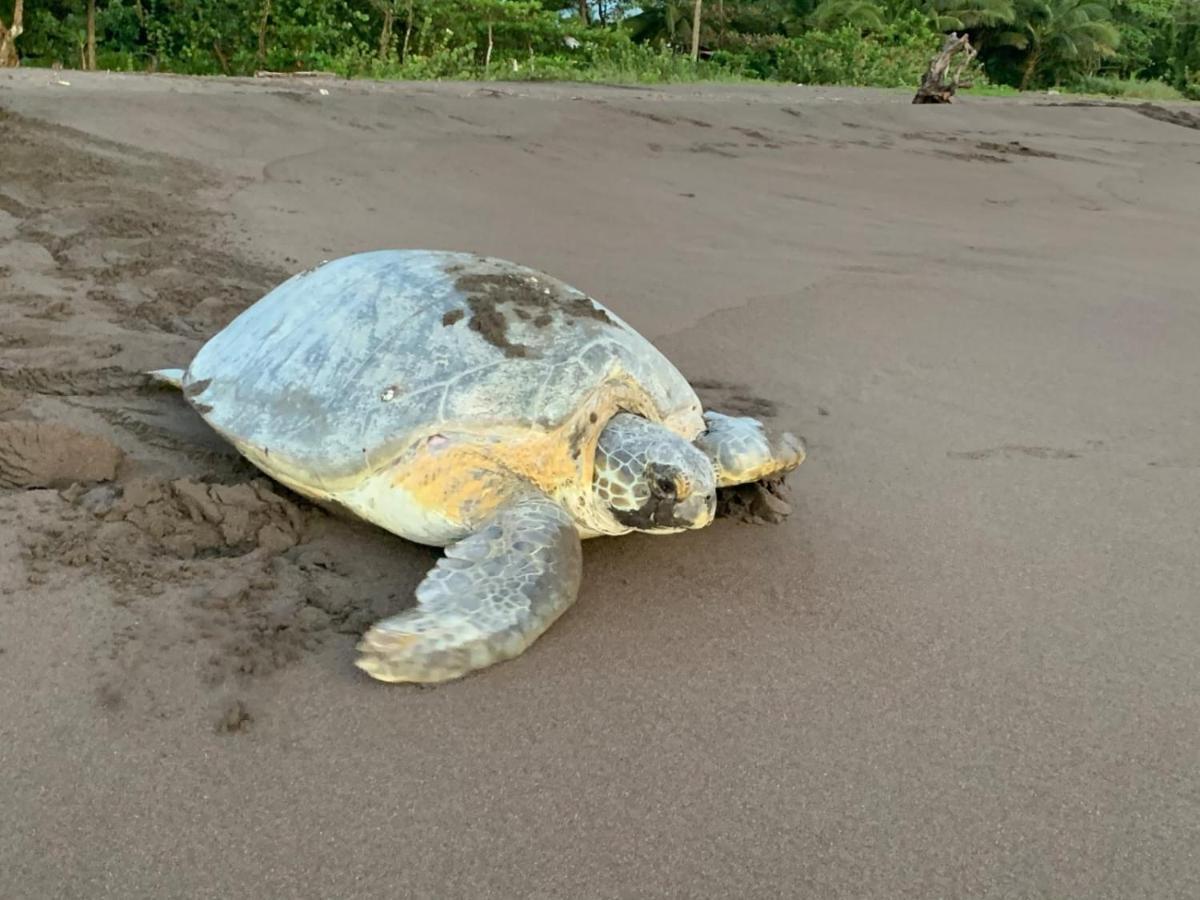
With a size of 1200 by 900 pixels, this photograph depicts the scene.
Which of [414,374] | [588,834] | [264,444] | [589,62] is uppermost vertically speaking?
[589,62]

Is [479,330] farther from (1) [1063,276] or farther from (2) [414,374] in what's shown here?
(1) [1063,276]

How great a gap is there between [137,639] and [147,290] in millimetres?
1999

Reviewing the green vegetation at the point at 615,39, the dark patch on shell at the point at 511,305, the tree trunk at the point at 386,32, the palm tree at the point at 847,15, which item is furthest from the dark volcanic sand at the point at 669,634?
the palm tree at the point at 847,15

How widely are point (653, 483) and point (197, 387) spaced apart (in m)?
1.21

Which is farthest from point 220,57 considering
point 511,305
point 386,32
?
point 511,305

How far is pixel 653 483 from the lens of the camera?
183cm

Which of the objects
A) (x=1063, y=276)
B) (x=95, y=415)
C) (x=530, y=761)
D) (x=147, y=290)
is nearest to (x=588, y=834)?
(x=530, y=761)

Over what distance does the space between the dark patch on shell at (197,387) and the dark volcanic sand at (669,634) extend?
9 centimetres

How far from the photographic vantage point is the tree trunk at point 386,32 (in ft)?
42.5

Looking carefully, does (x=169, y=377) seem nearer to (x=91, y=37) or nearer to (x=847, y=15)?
(x=91, y=37)

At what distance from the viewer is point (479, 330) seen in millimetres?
2051

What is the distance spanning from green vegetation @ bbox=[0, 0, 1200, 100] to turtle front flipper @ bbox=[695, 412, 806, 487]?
9732 mm

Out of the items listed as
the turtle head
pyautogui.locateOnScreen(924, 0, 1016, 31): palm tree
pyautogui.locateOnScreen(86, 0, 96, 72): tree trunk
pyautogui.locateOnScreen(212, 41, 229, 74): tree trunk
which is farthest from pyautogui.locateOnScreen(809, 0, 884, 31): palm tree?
the turtle head

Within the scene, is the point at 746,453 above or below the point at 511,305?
below
